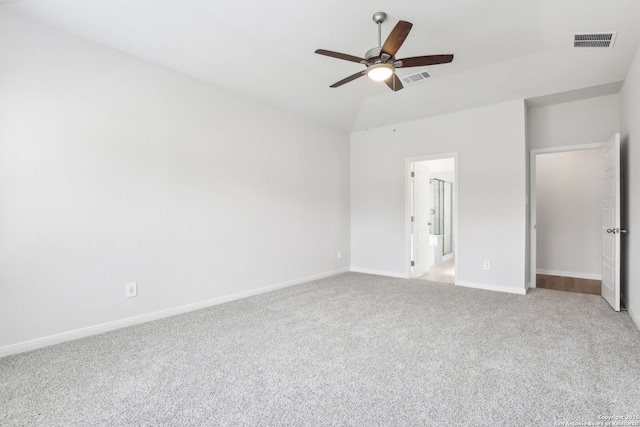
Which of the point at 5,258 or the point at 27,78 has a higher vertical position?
the point at 27,78

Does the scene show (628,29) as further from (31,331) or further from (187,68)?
(31,331)

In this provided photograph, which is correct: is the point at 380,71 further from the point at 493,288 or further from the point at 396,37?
the point at 493,288

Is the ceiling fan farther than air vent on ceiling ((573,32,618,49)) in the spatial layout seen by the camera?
No

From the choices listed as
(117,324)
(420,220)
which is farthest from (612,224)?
(117,324)

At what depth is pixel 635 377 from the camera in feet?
6.74

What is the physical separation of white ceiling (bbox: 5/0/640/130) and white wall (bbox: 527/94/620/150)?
0.39 metres

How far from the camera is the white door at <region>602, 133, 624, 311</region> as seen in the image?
341cm

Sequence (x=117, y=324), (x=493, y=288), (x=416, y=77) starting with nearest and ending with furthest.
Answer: (x=117, y=324)
(x=416, y=77)
(x=493, y=288)

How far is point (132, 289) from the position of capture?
10.1 ft

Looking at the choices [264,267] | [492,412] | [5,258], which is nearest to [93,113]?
[5,258]

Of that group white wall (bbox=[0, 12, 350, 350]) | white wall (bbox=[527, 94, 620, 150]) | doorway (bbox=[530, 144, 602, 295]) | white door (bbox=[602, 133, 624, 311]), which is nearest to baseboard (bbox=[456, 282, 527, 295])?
white door (bbox=[602, 133, 624, 311])

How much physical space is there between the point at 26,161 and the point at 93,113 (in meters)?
0.66

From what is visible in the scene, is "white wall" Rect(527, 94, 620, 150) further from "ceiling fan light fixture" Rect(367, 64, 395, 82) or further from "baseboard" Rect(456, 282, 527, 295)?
"ceiling fan light fixture" Rect(367, 64, 395, 82)

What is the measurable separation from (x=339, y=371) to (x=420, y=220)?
386 cm
